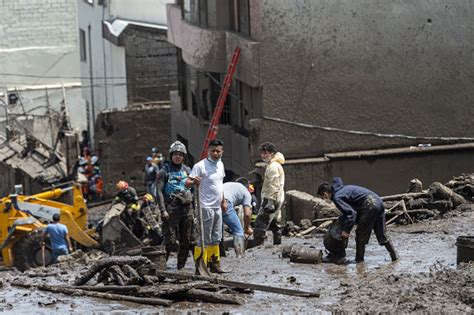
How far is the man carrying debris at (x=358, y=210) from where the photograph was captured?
1502cm

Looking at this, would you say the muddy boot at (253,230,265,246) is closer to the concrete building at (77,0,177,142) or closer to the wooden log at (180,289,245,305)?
the wooden log at (180,289,245,305)

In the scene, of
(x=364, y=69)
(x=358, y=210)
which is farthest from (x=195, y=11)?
(x=358, y=210)

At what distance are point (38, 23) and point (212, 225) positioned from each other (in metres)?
39.2

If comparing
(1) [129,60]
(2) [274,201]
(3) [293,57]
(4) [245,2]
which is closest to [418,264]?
(2) [274,201]

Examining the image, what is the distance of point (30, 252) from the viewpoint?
24.3 metres

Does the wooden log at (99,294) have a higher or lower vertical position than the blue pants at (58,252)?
higher

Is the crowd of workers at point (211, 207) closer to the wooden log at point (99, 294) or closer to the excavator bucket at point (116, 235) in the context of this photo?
the wooden log at point (99, 294)

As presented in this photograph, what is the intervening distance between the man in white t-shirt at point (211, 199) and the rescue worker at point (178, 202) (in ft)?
1.54

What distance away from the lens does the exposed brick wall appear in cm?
5212

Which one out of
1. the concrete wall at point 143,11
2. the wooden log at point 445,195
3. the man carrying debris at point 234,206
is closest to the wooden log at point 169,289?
the man carrying debris at point 234,206

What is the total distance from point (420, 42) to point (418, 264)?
11.3 meters

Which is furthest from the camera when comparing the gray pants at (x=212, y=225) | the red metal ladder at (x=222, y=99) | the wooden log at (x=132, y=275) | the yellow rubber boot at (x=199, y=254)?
the red metal ladder at (x=222, y=99)

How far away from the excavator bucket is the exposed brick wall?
28728 millimetres

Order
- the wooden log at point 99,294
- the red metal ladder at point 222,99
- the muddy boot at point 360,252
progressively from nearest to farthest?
the wooden log at point 99,294
the muddy boot at point 360,252
the red metal ladder at point 222,99
